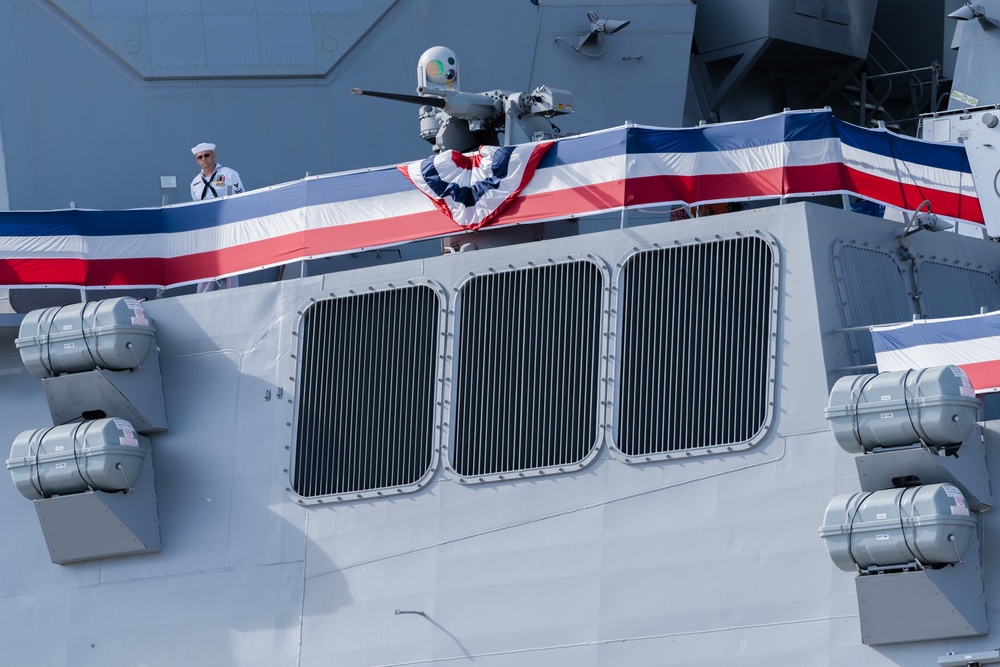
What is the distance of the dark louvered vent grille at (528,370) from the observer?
932cm

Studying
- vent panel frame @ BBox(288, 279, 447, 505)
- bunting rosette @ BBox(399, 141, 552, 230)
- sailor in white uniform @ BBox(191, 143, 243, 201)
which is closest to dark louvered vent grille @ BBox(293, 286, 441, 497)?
vent panel frame @ BBox(288, 279, 447, 505)

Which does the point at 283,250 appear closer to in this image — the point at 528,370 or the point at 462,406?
the point at 462,406

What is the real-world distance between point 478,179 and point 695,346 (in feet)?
6.06

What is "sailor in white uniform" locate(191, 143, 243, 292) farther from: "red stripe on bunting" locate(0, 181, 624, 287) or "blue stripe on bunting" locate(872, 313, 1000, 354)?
"blue stripe on bunting" locate(872, 313, 1000, 354)

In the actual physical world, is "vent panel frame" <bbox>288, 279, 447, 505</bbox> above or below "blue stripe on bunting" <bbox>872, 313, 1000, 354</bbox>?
below

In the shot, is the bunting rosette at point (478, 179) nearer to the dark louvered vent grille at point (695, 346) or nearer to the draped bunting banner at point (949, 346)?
the dark louvered vent grille at point (695, 346)

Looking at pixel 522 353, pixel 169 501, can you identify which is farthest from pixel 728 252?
pixel 169 501

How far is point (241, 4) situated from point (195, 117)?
36.6 inches

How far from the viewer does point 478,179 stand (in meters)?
10.1

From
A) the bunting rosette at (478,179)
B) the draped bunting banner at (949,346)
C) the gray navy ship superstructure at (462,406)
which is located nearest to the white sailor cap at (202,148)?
the gray navy ship superstructure at (462,406)

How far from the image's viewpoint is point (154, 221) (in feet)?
36.0

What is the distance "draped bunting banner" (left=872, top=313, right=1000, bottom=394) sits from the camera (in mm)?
8477

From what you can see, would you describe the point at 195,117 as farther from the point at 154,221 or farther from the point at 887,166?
the point at 887,166

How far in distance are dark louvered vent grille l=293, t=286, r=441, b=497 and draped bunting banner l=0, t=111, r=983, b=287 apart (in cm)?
51
